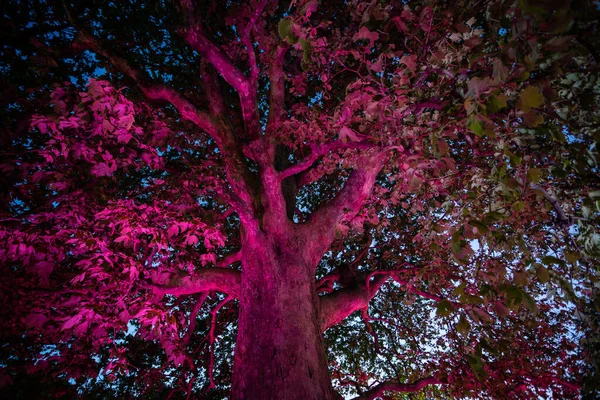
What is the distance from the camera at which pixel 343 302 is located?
529cm

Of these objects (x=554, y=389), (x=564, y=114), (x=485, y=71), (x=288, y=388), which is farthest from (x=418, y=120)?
(x=554, y=389)

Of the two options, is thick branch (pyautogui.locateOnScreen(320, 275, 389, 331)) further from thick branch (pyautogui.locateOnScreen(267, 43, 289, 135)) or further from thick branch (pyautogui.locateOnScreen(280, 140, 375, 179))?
thick branch (pyautogui.locateOnScreen(267, 43, 289, 135))

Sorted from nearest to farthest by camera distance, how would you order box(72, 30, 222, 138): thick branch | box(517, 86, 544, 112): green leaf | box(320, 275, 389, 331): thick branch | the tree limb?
box(517, 86, 544, 112): green leaf < box(72, 30, 222, 138): thick branch < box(320, 275, 389, 331): thick branch < the tree limb

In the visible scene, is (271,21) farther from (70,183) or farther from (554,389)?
(554,389)

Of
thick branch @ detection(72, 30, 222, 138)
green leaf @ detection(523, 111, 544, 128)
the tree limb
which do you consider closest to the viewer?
green leaf @ detection(523, 111, 544, 128)

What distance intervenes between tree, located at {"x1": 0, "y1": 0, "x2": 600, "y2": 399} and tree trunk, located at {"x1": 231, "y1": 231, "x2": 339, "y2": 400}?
0.07 feet

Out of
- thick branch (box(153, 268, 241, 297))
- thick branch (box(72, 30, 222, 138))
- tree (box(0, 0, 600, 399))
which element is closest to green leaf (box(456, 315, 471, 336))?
tree (box(0, 0, 600, 399))

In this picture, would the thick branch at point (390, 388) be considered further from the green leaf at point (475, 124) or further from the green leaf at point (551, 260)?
the green leaf at point (475, 124)

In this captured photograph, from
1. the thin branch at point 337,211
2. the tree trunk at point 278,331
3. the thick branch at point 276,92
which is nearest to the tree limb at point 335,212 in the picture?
the thin branch at point 337,211

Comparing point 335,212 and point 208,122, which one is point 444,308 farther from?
point 208,122

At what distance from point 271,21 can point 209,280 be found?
17.1 feet

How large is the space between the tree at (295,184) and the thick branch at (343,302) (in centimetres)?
6

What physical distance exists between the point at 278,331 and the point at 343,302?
7.36 ft

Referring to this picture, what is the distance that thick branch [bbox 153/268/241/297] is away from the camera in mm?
4508
